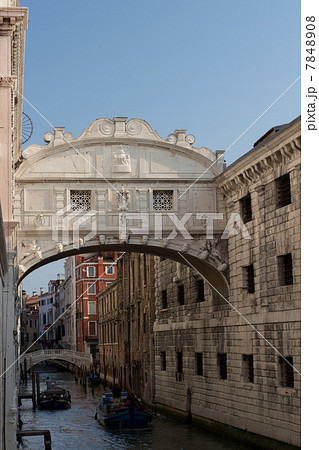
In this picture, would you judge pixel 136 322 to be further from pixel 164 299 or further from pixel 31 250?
pixel 31 250

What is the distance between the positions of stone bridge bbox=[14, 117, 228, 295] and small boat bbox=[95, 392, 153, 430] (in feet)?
21.9

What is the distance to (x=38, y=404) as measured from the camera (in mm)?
37875

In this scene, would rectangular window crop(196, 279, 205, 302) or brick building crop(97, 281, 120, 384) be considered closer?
rectangular window crop(196, 279, 205, 302)

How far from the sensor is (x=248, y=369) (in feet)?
70.2

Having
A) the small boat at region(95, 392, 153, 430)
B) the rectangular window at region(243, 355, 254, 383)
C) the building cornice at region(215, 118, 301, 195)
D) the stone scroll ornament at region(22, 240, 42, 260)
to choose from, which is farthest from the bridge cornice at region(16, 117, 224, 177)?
the small boat at region(95, 392, 153, 430)

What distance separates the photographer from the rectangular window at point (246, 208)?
21.4 meters

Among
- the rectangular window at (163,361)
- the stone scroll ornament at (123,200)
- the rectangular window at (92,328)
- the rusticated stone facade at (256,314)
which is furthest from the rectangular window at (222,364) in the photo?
the rectangular window at (92,328)

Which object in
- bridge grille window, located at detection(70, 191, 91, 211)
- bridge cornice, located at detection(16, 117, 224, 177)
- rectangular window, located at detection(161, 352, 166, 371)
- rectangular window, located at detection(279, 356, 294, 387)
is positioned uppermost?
bridge cornice, located at detection(16, 117, 224, 177)

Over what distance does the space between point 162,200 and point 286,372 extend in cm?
653

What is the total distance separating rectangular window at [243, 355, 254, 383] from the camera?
21.2m

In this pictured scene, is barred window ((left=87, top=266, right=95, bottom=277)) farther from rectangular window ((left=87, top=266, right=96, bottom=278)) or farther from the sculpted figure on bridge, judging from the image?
the sculpted figure on bridge
